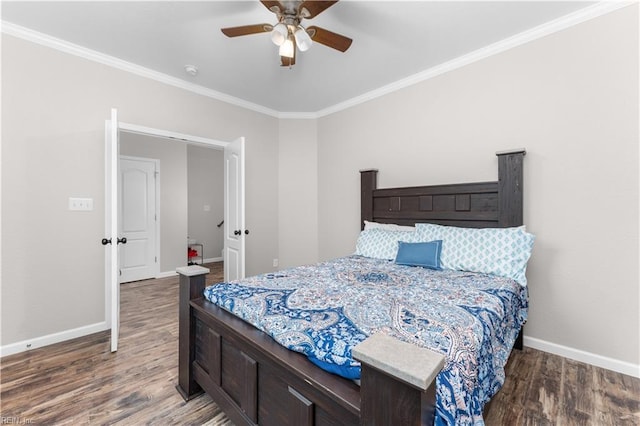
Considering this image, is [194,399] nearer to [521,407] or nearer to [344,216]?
[521,407]

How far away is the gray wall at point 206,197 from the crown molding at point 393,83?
2.85 meters

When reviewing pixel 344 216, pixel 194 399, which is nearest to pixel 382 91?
pixel 344 216

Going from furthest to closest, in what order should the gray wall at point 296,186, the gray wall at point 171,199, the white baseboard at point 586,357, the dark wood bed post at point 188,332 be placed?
the gray wall at point 171,199 < the gray wall at point 296,186 < the white baseboard at point 586,357 < the dark wood bed post at point 188,332

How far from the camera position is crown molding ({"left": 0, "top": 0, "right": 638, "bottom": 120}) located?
7.18 feet

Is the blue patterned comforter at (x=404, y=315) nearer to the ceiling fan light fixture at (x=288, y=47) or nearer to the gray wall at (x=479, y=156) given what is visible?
the gray wall at (x=479, y=156)

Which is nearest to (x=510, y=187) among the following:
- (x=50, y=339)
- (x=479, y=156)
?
(x=479, y=156)

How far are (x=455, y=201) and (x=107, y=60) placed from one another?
3799 millimetres

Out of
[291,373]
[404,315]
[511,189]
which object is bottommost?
[291,373]

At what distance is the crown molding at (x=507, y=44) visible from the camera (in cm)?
212

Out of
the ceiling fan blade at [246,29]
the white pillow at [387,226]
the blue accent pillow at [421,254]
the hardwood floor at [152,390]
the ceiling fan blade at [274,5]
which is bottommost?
the hardwood floor at [152,390]

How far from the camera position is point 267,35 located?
98.5 inches

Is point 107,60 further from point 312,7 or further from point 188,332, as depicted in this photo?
point 188,332

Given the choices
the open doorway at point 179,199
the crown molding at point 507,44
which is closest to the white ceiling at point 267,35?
the crown molding at point 507,44

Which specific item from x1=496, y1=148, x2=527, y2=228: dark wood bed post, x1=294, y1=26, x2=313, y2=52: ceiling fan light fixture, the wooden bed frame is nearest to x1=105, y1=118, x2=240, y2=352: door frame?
the wooden bed frame
